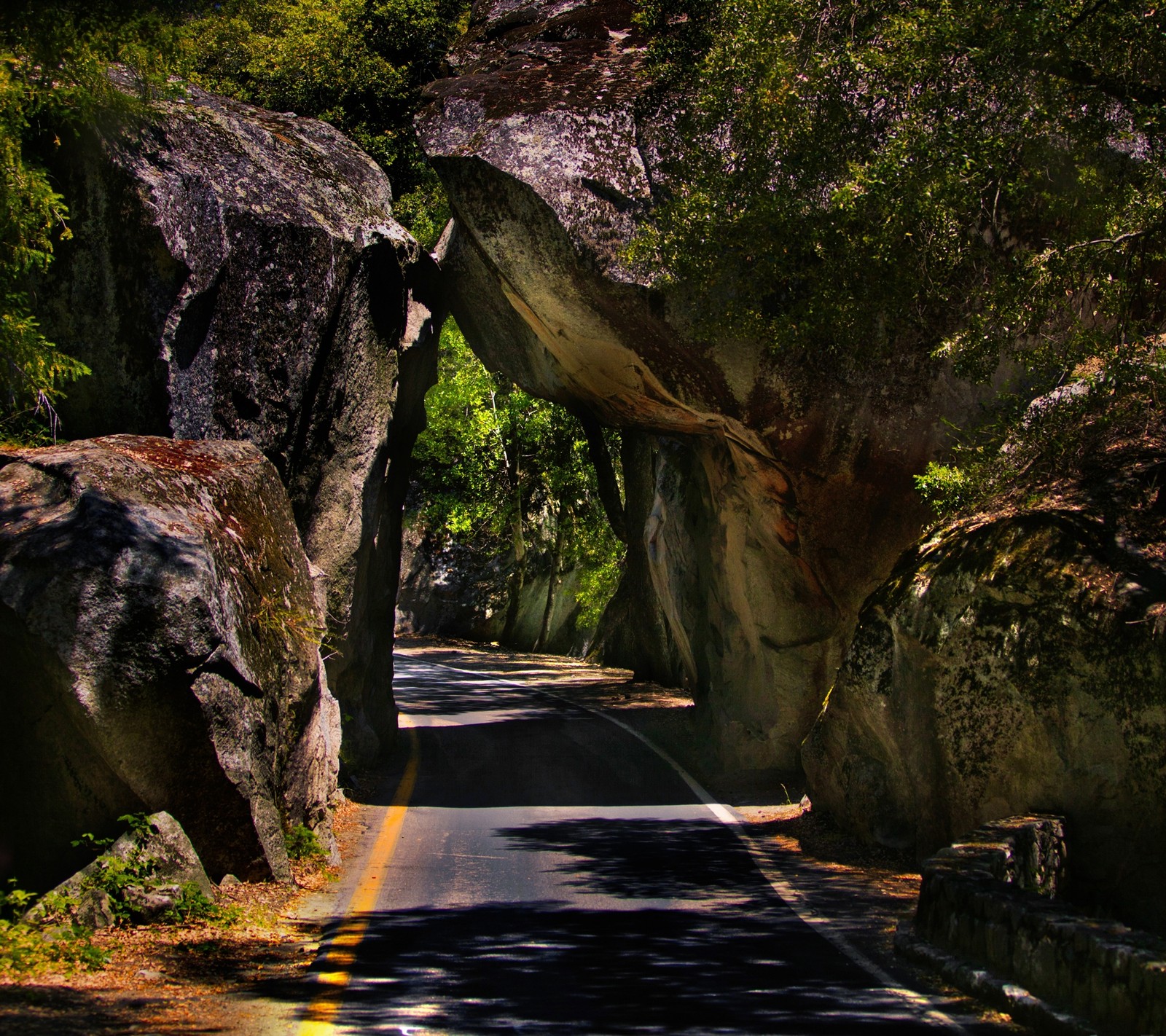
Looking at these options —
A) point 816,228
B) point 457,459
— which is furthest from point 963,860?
point 457,459

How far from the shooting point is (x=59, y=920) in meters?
7.35

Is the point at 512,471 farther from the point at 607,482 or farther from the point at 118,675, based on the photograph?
the point at 118,675

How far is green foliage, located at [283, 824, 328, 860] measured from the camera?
10180mm

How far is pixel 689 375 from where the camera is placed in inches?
608

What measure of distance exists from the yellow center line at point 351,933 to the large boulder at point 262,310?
3.97 meters

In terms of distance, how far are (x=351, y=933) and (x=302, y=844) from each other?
2162 mm

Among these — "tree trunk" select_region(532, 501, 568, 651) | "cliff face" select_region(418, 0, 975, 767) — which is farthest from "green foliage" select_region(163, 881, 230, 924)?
"tree trunk" select_region(532, 501, 568, 651)

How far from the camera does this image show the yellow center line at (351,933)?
6344 millimetres

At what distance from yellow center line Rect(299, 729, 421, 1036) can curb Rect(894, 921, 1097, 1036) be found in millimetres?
3742

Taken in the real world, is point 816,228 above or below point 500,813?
above

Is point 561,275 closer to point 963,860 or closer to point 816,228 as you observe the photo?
point 816,228

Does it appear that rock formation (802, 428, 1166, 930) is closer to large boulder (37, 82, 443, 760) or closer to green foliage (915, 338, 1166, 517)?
green foliage (915, 338, 1166, 517)

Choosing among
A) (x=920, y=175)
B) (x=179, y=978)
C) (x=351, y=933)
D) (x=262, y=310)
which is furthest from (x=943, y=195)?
(x=262, y=310)

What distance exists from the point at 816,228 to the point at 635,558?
1668cm
